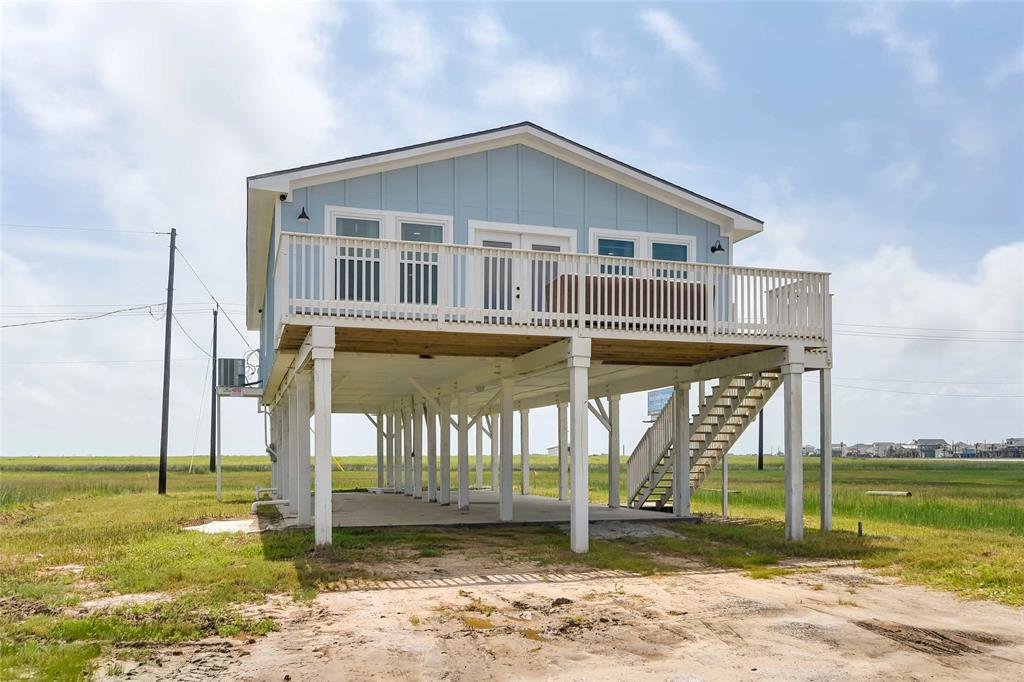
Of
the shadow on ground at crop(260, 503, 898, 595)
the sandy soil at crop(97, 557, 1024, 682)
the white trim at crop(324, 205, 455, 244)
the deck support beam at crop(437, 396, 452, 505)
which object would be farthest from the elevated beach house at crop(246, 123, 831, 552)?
the sandy soil at crop(97, 557, 1024, 682)

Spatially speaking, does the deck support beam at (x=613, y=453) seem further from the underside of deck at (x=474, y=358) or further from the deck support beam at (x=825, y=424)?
the deck support beam at (x=825, y=424)

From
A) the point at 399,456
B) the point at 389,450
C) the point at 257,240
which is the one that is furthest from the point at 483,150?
the point at 389,450

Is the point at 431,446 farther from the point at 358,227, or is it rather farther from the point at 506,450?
the point at 358,227

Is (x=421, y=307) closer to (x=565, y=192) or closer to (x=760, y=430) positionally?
(x=565, y=192)

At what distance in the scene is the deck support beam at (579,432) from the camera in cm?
Answer: 1442

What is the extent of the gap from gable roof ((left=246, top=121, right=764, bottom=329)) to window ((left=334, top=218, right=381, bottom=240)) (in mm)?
813

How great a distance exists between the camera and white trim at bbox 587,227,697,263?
18.5 metres

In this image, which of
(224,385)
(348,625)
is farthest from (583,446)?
(224,385)

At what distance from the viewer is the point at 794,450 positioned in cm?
1628

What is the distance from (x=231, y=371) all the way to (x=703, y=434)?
1564cm

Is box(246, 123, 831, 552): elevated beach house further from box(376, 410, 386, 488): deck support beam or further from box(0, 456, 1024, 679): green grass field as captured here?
box(376, 410, 386, 488): deck support beam

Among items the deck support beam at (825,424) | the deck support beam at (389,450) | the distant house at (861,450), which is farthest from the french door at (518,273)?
the distant house at (861,450)

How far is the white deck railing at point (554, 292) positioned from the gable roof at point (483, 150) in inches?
65.0

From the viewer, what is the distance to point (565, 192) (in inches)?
729
